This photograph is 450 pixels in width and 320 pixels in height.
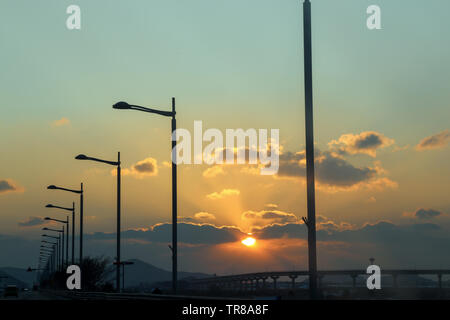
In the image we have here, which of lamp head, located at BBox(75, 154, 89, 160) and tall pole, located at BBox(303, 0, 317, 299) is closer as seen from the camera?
tall pole, located at BBox(303, 0, 317, 299)

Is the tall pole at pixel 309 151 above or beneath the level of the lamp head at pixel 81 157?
beneath

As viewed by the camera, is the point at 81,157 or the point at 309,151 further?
the point at 81,157

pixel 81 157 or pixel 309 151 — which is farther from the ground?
pixel 81 157

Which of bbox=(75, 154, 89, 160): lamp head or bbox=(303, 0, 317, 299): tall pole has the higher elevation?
bbox=(75, 154, 89, 160): lamp head

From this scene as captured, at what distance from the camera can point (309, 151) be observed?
20.1 metres

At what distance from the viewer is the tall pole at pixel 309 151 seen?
19.3m

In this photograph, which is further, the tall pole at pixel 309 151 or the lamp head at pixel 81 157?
the lamp head at pixel 81 157

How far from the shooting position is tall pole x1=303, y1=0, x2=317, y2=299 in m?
19.3
